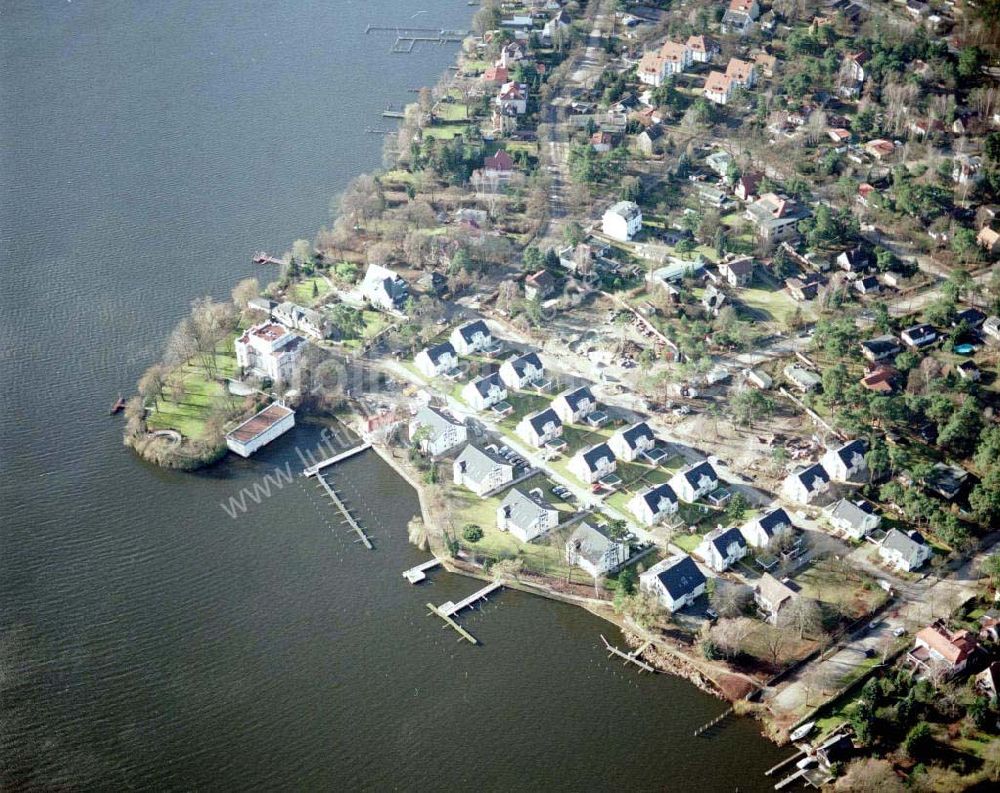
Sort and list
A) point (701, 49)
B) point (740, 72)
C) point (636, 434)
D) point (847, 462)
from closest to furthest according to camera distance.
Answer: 1. point (847, 462)
2. point (636, 434)
3. point (740, 72)
4. point (701, 49)

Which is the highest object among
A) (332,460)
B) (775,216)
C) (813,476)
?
(775,216)

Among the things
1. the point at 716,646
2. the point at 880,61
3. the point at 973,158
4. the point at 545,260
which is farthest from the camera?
the point at 880,61

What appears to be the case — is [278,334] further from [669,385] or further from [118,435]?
[669,385]

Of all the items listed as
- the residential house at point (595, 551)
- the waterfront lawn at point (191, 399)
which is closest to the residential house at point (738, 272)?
the residential house at point (595, 551)

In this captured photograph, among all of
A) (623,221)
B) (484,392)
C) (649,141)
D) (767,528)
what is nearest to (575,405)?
(484,392)

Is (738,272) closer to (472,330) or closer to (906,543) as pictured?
(472,330)

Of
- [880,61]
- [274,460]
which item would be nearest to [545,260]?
[274,460]

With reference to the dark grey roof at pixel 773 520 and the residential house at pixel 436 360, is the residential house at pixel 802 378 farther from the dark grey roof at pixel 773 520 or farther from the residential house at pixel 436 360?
the residential house at pixel 436 360

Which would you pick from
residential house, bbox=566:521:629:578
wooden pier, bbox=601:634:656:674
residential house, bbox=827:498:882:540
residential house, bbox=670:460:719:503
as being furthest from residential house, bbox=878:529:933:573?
wooden pier, bbox=601:634:656:674
